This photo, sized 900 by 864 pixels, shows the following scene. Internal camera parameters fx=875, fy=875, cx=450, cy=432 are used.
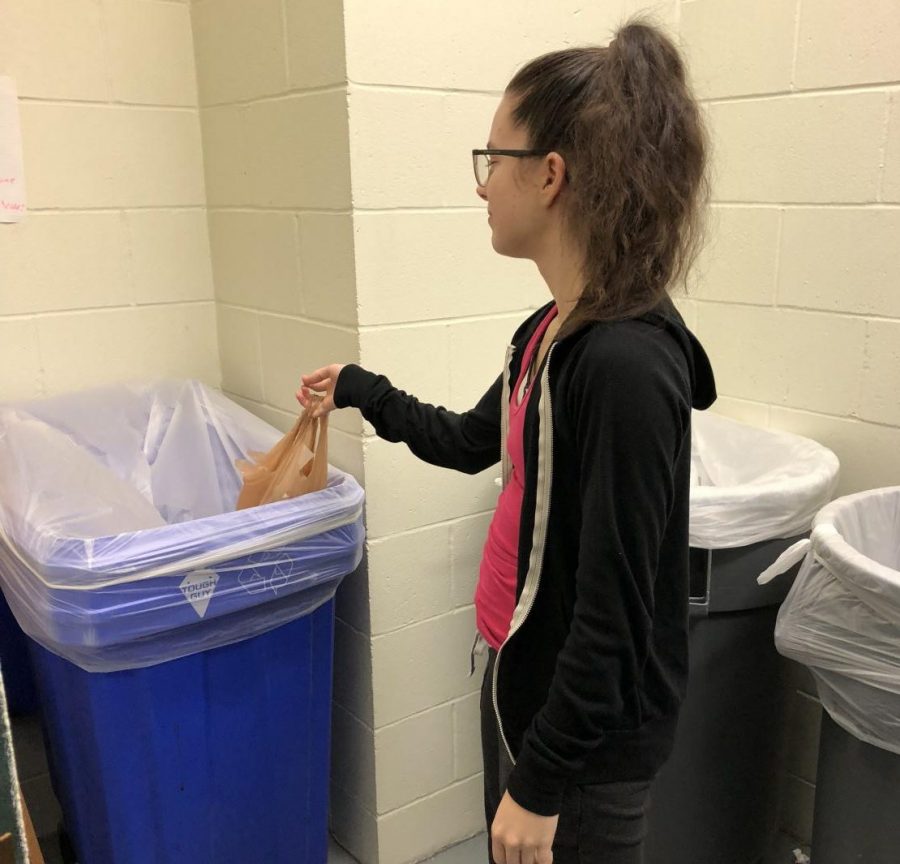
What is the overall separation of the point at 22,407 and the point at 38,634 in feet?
1.97

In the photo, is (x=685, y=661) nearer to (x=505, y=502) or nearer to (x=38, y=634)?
(x=505, y=502)

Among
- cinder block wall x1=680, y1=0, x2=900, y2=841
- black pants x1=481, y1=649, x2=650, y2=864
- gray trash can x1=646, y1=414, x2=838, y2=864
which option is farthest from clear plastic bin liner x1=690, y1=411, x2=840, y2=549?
black pants x1=481, y1=649, x2=650, y2=864

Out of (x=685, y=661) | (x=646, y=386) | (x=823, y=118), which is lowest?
(x=685, y=661)

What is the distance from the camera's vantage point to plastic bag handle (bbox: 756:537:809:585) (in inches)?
59.1

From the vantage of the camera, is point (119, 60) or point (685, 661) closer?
point (685, 661)

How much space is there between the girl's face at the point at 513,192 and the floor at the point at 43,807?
4.75 ft

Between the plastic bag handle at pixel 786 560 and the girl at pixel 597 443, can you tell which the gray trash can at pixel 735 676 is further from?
the girl at pixel 597 443

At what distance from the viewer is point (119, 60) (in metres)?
1.87

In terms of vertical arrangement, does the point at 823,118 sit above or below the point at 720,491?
above

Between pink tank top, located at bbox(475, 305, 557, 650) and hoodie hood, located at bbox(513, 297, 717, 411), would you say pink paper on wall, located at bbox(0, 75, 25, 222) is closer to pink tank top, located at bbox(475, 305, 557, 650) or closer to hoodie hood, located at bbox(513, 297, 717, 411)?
pink tank top, located at bbox(475, 305, 557, 650)

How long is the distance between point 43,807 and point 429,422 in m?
1.36

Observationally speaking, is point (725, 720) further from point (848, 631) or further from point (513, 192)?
point (513, 192)

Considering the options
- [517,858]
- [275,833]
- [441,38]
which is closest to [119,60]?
[441,38]

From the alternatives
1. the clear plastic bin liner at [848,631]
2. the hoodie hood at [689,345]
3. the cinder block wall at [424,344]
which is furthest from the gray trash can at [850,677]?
the cinder block wall at [424,344]
